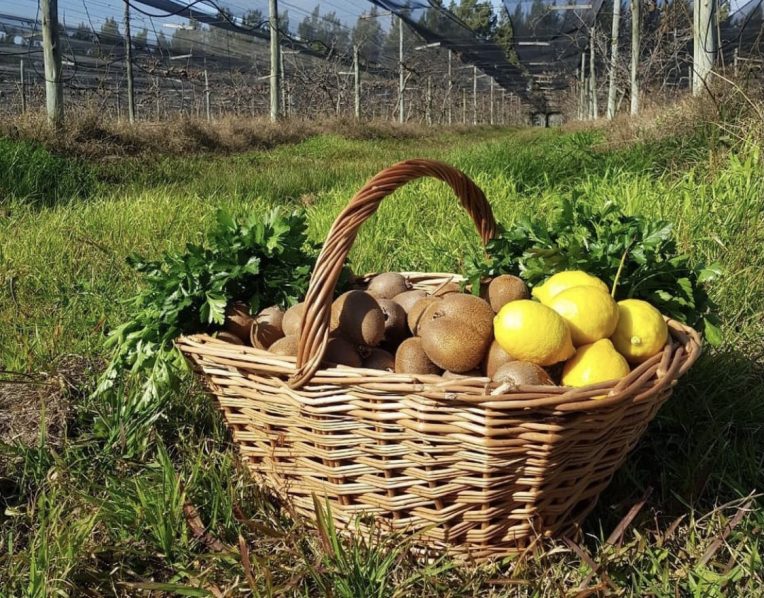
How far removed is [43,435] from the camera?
169 centimetres

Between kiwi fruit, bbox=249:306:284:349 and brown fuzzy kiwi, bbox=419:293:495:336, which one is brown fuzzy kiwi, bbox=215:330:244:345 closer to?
kiwi fruit, bbox=249:306:284:349

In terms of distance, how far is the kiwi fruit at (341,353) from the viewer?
1.52m

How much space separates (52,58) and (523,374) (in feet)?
26.2

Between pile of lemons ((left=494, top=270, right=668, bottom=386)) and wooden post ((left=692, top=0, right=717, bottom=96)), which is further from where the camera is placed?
wooden post ((left=692, top=0, right=717, bottom=96))

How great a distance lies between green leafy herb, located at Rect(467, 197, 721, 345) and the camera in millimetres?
1748

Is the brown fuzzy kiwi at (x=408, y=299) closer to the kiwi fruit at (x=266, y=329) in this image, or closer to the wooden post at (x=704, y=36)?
the kiwi fruit at (x=266, y=329)

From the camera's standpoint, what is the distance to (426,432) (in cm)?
130

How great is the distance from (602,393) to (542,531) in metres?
0.39

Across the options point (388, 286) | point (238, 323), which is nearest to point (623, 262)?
point (388, 286)

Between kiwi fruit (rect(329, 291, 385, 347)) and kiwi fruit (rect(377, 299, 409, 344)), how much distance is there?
102 millimetres

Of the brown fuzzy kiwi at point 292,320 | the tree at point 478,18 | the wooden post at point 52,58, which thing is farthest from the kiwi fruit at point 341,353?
the tree at point 478,18

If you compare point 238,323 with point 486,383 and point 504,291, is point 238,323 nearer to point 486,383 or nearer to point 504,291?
point 504,291

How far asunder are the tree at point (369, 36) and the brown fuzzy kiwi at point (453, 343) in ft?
77.4

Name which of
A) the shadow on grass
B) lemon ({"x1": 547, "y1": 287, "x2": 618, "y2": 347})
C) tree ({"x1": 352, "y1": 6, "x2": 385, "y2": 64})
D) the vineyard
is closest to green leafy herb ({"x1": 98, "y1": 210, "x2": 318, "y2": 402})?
the vineyard
